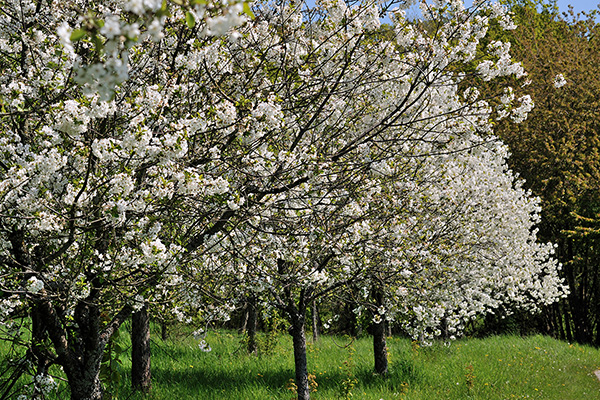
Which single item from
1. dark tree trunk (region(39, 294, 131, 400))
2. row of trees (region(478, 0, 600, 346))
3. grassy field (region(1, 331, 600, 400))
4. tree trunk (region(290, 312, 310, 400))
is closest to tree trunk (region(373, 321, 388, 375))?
grassy field (region(1, 331, 600, 400))

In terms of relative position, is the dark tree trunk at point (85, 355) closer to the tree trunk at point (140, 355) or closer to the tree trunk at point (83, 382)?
the tree trunk at point (83, 382)

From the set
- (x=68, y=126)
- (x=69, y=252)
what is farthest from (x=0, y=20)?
(x=69, y=252)

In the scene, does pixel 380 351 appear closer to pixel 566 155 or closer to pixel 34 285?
pixel 34 285

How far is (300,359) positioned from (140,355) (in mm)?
2793

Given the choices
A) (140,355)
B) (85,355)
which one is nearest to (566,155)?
(140,355)

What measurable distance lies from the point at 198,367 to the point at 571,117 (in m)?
15.5

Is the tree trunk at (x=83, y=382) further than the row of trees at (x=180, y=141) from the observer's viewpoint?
Yes

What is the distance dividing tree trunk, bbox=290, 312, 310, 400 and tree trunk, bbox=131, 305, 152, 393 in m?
2.58

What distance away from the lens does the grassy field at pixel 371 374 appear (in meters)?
8.43

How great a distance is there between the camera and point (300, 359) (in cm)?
766

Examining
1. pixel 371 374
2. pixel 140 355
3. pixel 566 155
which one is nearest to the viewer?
pixel 140 355

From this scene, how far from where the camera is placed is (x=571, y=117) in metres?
17.5

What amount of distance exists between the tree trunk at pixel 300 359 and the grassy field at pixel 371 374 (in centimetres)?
27

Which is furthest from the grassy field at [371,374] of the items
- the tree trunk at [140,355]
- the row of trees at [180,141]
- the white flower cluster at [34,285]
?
the white flower cluster at [34,285]
